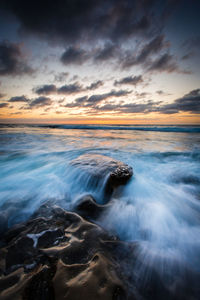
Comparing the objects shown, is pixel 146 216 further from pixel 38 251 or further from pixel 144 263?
pixel 38 251

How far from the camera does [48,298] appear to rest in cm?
113

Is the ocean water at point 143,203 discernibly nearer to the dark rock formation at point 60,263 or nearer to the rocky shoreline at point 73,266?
the rocky shoreline at point 73,266

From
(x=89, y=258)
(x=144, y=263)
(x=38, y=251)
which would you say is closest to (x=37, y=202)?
(x=38, y=251)

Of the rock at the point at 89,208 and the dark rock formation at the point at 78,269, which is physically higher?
the dark rock formation at the point at 78,269

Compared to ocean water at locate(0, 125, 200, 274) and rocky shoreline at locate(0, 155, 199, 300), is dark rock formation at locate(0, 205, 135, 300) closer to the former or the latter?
rocky shoreline at locate(0, 155, 199, 300)

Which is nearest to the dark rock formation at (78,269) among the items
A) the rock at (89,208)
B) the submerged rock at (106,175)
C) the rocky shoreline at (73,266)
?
the rocky shoreline at (73,266)

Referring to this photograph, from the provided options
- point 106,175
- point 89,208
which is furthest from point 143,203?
point 89,208

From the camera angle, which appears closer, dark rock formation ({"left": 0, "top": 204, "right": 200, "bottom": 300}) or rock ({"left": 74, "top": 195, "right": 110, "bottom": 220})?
dark rock formation ({"left": 0, "top": 204, "right": 200, "bottom": 300})

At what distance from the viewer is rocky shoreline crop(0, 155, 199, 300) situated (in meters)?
1.20

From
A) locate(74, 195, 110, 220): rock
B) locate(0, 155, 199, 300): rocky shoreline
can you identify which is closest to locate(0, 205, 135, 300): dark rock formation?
locate(0, 155, 199, 300): rocky shoreline

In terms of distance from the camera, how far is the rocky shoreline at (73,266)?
1.20 m

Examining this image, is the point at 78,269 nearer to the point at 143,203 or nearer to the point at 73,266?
the point at 73,266

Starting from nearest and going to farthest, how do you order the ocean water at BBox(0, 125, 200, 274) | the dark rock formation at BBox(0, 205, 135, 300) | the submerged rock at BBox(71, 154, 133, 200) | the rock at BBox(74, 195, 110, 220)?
the dark rock formation at BBox(0, 205, 135, 300) → the ocean water at BBox(0, 125, 200, 274) → the rock at BBox(74, 195, 110, 220) → the submerged rock at BBox(71, 154, 133, 200)

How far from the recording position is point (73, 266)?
1.43 meters
